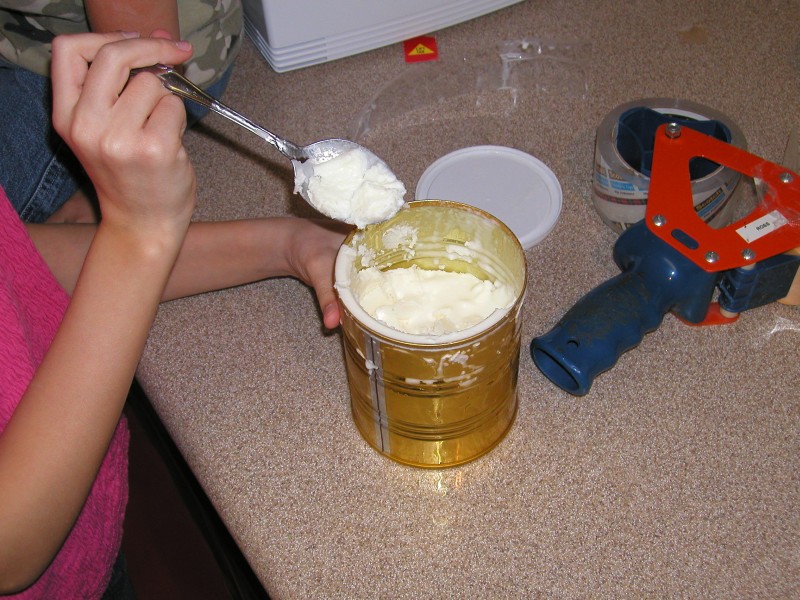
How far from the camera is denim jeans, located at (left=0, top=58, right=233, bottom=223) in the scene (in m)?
0.71

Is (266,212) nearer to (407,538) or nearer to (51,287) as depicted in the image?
(51,287)

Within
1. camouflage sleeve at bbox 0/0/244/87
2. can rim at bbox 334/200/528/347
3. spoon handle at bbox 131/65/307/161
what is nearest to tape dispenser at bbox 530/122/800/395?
can rim at bbox 334/200/528/347

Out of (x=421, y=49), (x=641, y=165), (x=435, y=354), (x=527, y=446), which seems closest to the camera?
(x=435, y=354)

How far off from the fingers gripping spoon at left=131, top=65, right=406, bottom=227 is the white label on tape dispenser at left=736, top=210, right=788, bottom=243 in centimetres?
26

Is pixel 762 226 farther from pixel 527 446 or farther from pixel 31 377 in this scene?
pixel 31 377

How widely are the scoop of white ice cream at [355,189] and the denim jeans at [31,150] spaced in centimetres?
30

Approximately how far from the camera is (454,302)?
0.52 meters

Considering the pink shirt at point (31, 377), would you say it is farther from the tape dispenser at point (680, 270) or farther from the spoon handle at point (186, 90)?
the tape dispenser at point (680, 270)

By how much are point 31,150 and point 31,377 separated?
29cm

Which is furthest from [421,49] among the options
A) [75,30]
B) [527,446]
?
[527,446]

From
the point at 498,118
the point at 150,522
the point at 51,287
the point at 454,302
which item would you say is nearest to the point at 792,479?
the point at 454,302

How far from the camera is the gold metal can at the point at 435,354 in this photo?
45cm

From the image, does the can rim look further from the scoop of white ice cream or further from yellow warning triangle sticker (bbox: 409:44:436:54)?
yellow warning triangle sticker (bbox: 409:44:436:54)

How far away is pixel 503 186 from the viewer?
2.32ft
